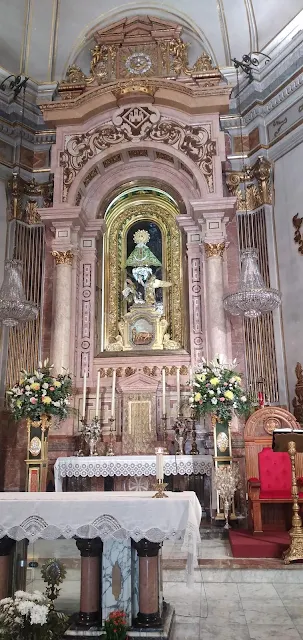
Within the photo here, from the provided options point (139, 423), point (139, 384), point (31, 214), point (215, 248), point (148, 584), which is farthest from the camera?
point (31, 214)

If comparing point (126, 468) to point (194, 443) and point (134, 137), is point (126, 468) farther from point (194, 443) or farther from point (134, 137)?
point (134, 137)

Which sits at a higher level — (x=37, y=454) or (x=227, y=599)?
(x=37, y=454)

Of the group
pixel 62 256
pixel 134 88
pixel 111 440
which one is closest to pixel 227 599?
pixel 111 440

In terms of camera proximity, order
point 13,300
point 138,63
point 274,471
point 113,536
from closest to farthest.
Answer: point 113,536 → point 274,471 → point 13,300 → point 138,63

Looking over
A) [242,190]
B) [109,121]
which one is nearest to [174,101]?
[109,121]

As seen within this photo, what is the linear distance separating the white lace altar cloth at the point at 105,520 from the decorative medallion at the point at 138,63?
33.1ft

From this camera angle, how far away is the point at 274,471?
7.59m

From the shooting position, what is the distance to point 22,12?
39.2ft

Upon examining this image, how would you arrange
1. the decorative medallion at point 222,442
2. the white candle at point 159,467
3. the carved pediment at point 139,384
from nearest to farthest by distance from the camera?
the white candle at point 159,467 < the decorative medallion at point 222,442 < the carved pediment at point 139,384

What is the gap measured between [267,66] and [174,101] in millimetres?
2304

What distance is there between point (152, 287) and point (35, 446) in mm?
3931

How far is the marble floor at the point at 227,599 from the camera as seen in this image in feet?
12.5

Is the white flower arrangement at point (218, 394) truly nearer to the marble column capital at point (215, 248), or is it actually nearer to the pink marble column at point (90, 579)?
the marble column capital at point (215, 248)

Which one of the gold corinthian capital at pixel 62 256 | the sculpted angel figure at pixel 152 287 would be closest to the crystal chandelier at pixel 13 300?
the gold corinthian capital at pixel 62 256
